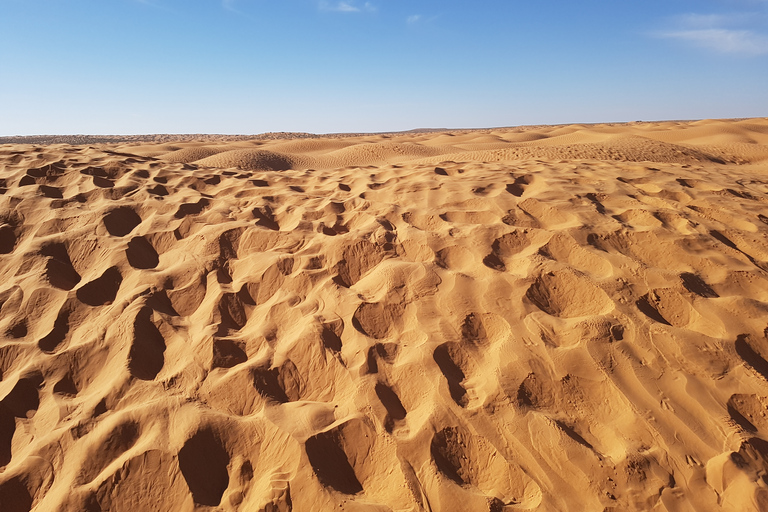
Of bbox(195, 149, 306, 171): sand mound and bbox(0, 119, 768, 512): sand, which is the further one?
bbox(195, 149, 306, 171): sand mound

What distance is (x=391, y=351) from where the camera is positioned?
223 cm

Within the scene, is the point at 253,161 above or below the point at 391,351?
below

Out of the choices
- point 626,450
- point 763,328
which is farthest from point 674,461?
point 763,328

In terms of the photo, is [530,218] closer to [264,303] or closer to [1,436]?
[264,303]

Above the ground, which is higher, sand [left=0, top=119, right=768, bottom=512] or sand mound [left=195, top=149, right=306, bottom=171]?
sand [left=0, top=119, right=768, bottom=512]

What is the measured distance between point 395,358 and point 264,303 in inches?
36.3

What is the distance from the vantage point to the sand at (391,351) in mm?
1697

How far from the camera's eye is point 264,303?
8.73 ft

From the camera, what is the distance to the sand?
1.70m

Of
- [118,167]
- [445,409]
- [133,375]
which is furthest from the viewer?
[118,167]

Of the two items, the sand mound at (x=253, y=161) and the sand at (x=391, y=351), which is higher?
the sand at (x=391, y=351)

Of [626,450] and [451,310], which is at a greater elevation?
[451,310]

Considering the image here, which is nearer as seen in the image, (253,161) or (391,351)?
(391,351)

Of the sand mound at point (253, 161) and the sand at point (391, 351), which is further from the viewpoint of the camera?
the sand mound at point (253, 161)
